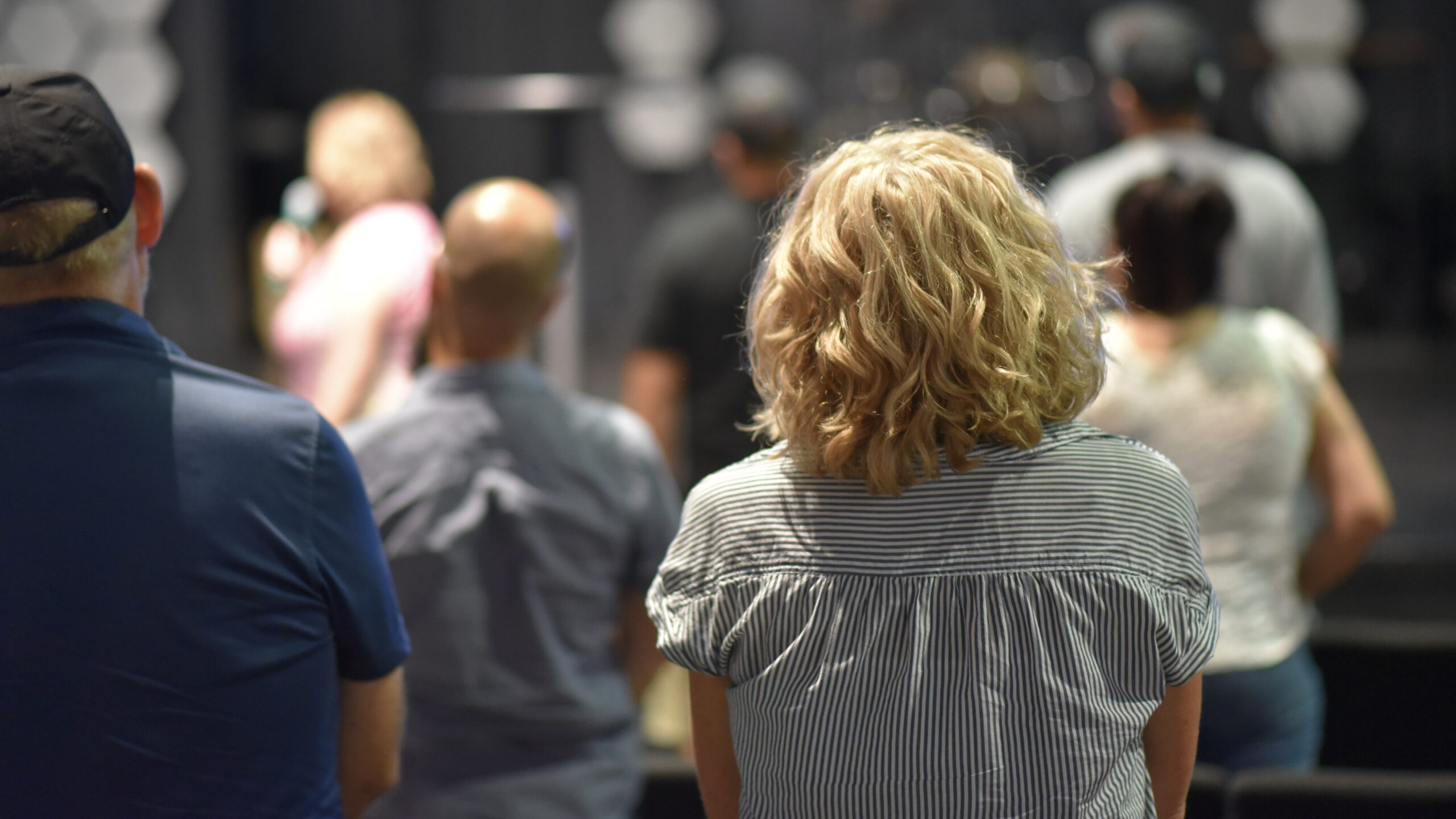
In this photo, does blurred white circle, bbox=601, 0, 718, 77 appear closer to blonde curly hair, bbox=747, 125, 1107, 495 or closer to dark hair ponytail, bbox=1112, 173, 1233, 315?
dark hair ponytail, bbox=1112, 173, 1233, 315

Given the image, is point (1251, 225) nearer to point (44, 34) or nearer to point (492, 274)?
point (492, 274)

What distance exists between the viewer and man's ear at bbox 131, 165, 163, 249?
46.5 inches

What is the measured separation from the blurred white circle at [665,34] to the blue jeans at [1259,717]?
5.49 meters

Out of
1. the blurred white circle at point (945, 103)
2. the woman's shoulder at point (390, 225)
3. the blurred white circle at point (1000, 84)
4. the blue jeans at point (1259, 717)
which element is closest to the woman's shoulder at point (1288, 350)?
the blue jeans at point (1259, 717)

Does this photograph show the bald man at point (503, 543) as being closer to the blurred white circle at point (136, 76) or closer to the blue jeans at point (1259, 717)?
the blue jeans at point (1259, 717)

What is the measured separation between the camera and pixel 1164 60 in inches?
90.0

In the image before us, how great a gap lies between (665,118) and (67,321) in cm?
590

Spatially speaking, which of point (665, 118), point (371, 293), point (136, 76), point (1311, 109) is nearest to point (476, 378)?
point (371, 293)

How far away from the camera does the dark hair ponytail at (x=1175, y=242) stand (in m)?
1.71

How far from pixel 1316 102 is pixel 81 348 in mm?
6931

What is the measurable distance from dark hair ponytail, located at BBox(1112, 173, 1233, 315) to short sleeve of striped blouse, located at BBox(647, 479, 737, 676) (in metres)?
0.87

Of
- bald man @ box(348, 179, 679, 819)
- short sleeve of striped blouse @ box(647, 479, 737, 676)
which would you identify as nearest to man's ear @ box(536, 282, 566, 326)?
bald man @ box(348, 179, 679, 819)

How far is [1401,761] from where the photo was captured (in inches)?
86.0

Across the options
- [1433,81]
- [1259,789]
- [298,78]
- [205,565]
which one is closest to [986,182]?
[205,565]
